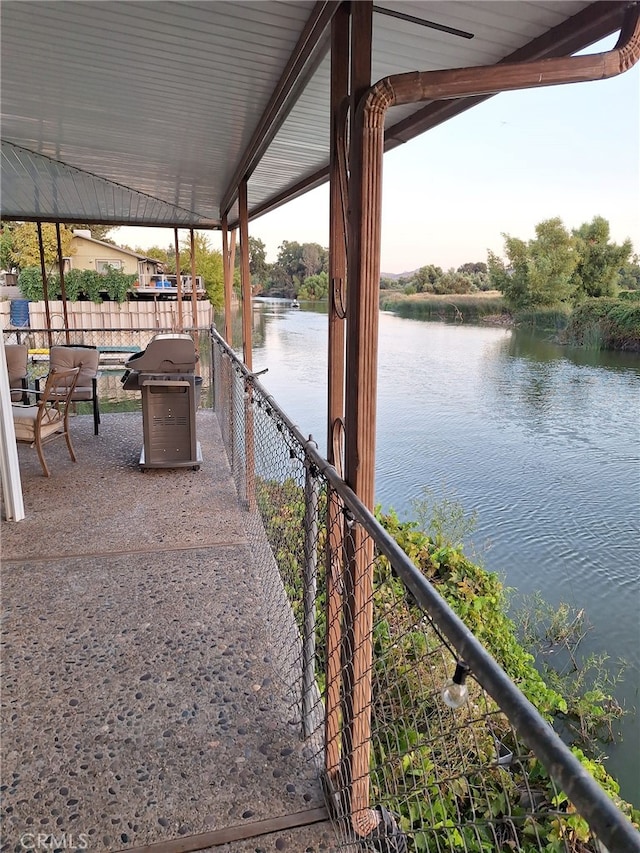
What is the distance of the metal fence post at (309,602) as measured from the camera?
1.83 meters

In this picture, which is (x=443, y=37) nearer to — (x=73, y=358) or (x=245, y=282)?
(x=245, y=282)

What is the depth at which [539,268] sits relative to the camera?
22891 millimetres

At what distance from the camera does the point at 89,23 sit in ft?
6.40

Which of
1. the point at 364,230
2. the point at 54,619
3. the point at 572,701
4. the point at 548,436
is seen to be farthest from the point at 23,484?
the point at 548,436

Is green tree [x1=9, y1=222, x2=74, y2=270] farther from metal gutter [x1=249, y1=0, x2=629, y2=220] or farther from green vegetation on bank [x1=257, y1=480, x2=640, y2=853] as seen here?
metal gutter [x1=249, y1=0, x2=629, y2=220]

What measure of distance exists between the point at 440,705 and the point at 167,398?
311cm

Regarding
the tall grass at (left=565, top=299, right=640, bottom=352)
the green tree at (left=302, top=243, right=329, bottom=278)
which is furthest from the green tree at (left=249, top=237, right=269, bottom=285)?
the tall grass at (left=565, top=299, right=640, bottom=352)

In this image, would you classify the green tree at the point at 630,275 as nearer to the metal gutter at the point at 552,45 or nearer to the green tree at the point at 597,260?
the green tree at the point at 597,260

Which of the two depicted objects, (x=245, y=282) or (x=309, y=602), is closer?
(x=309, y=602)

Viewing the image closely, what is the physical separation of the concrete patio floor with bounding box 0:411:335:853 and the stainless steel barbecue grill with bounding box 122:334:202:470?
855 millimetres

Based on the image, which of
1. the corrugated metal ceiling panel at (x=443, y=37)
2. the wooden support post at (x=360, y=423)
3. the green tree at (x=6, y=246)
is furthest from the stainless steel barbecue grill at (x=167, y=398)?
→ the green tree at (x=6, y=246)

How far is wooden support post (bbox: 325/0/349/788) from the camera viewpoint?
1637mm

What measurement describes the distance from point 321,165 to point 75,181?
7.66ft

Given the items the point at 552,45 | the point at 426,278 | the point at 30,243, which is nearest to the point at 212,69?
the point at 552,45
